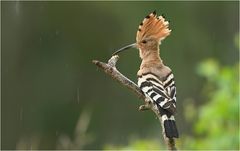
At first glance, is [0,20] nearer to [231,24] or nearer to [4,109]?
[4,109]

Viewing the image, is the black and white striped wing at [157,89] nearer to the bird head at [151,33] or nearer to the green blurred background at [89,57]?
the bird head at [151,33]

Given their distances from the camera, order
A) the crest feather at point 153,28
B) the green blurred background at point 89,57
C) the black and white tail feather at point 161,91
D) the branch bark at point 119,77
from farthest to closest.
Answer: the green blurred background at point 89,57
the black and white tail feather at point 161,91
the crest feather at point 153,28
the branch bark at point 119,77

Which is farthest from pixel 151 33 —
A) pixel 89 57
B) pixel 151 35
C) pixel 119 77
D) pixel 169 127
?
pixel 89 57

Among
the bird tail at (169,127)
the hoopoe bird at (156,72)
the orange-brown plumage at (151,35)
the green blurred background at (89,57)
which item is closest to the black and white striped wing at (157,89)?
the hoopoe bird at (156,72)

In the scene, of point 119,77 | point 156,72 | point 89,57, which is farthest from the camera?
point 89,57

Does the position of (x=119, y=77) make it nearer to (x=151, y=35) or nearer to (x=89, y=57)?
(x=151, y=35)

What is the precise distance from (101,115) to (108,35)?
4.05 ft

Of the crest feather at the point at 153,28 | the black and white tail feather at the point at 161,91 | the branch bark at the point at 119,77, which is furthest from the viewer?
the black and white tail feather at the point at 161,91

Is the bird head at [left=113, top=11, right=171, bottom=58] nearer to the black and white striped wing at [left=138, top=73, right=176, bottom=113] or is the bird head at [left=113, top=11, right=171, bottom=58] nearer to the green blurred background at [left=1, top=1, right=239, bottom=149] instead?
the black and white striped wing at [left=138, top=73, right=176, bottom=113]

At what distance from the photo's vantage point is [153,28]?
366cm

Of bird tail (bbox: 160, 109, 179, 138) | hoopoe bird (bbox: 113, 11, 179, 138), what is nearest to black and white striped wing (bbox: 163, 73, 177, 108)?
hoopoe bird (bbox: 113, 11, 179, 138)

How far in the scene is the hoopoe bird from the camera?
3.65 metres

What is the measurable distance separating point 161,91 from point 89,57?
27.0 ft

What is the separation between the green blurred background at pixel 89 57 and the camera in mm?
11375
